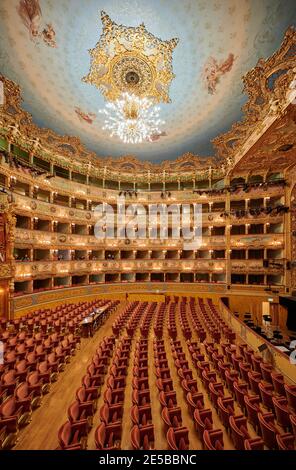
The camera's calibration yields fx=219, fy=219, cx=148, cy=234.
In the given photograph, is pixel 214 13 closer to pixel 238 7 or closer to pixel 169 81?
pixel 238 7


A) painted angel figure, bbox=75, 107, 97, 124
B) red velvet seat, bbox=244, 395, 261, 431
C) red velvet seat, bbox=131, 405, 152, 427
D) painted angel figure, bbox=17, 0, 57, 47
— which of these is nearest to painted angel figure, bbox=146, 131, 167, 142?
painted angel figure, bbox=75, 107, 97, 124

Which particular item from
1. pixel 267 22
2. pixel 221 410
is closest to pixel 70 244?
pixel 221 410

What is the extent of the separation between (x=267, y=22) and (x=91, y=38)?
7439mm

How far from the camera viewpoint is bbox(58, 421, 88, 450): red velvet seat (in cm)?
369

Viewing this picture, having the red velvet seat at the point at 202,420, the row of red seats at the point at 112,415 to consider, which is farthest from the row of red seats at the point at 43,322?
the red velvet seat at the point at 202,420

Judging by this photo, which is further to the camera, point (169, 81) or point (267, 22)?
point (169, 81)

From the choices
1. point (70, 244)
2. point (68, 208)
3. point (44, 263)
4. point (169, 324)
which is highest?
point (68, 208)

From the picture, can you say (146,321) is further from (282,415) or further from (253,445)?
(253,445)

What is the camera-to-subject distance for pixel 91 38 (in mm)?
9961

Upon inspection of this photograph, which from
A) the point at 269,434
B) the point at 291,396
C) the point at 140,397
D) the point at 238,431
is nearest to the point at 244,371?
the point at 291,396

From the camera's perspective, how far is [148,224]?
846 inches

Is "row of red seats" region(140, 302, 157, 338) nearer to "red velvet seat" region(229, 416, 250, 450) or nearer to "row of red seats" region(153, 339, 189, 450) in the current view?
"row of red seats" region(153, 339, 189, 450)

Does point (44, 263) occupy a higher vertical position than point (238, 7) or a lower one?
lower
